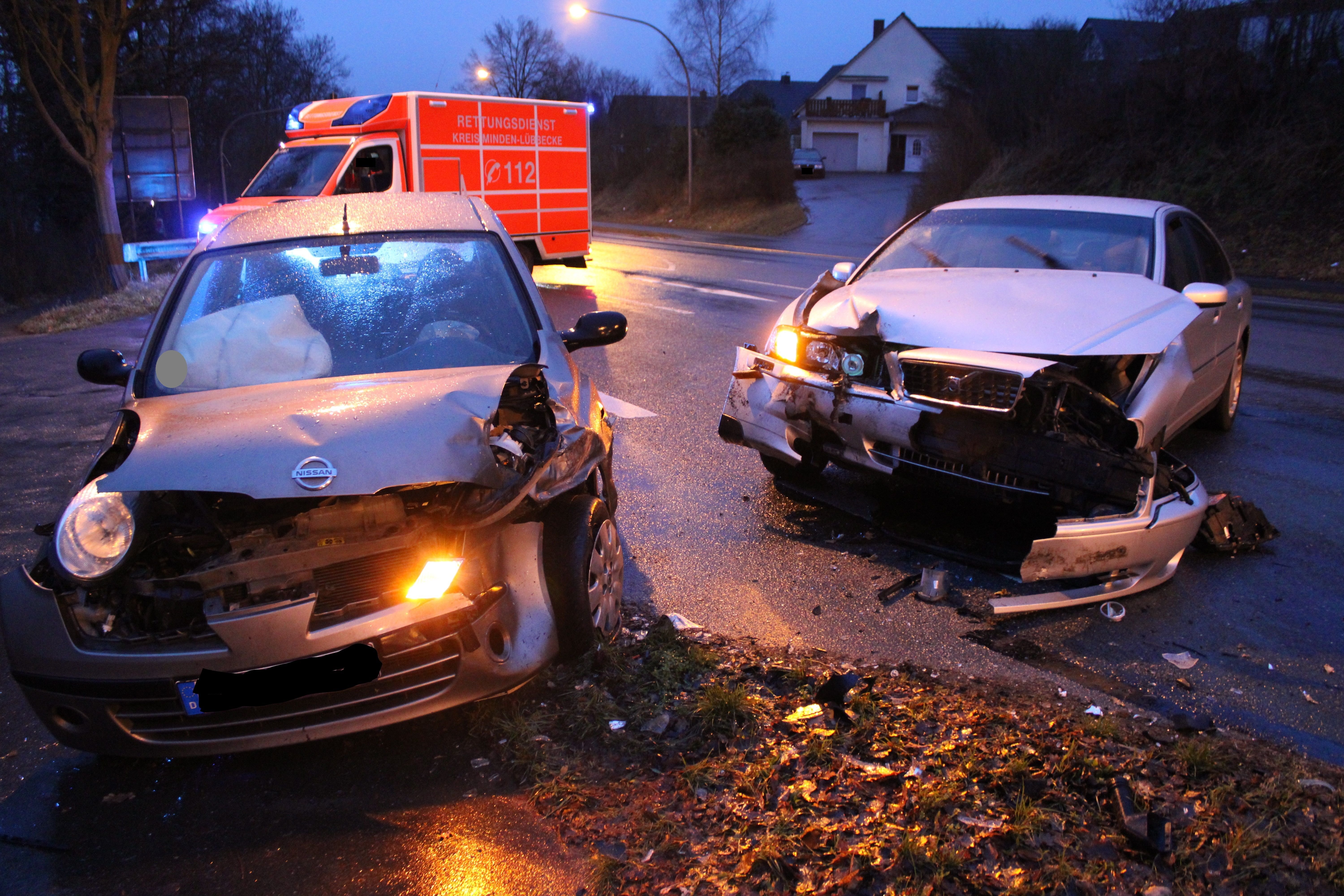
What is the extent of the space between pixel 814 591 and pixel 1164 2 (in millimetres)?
23089

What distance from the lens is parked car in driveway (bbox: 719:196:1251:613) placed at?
4.03 m

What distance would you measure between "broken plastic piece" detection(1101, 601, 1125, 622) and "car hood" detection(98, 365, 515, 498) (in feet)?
8.58

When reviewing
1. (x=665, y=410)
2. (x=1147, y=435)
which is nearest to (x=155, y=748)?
(x=1147, y=435)

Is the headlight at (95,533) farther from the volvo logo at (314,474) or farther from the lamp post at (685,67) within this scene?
the lamp post at (685,67)

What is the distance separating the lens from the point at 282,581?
9.48 ft

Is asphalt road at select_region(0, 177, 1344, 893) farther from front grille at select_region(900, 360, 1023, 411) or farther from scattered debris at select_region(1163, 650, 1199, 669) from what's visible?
front grille at select_region(900, 360, 1023, 411)

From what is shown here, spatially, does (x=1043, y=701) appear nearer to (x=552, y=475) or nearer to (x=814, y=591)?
(x=814, y=591)

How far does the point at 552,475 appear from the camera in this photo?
3.35 m

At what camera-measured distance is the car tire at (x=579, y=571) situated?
10.9 ft

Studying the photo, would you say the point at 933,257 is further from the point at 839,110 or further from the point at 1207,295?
the point at 839,110

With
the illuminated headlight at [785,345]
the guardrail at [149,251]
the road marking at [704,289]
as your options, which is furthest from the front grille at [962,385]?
the guardrail at [149,251]

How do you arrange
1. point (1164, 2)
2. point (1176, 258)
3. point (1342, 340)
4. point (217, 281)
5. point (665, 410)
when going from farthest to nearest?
point (1164, 2), point (1342, 340), point (665, 410), point (1176, 258), point (217, 281)

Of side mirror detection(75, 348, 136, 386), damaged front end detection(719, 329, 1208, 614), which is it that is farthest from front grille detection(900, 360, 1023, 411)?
side mirror detection(75, 348, 136, 386)

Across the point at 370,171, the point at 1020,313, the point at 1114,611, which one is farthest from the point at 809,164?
the point at 1114,611
